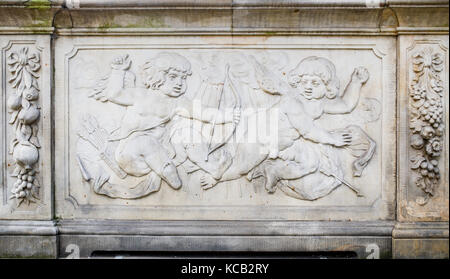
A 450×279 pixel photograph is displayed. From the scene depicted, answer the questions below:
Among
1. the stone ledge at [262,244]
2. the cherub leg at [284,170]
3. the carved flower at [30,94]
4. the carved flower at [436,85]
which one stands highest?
the carved flower at [436,85]

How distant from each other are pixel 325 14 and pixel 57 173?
305 centimetres

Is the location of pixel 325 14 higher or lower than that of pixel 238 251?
higher

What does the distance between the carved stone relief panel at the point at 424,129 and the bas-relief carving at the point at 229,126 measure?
13.0 inches

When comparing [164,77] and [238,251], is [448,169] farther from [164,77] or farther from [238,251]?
[164,77]

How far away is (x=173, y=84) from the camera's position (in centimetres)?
388

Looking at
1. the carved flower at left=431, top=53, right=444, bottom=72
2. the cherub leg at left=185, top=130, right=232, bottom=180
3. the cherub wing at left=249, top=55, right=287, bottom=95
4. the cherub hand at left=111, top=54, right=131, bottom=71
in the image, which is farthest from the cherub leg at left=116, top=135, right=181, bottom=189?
the carved flower at left=431, top=53, right=444, bottom=72

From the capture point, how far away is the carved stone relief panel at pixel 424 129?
3.79m

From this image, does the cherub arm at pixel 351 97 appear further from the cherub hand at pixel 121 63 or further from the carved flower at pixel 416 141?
the cherub hand at pixel 121 63

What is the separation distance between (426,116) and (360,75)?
0.72 m

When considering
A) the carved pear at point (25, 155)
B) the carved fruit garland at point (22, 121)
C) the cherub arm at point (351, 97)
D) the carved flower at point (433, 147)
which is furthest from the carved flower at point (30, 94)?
the carved flower at point (433, 147)

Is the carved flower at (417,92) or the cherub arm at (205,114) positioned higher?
the carved flower at (417,92)

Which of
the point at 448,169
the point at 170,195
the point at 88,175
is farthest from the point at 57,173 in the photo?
the point at 448,169

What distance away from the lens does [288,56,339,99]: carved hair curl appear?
152 inches

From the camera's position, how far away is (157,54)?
3.92 m
